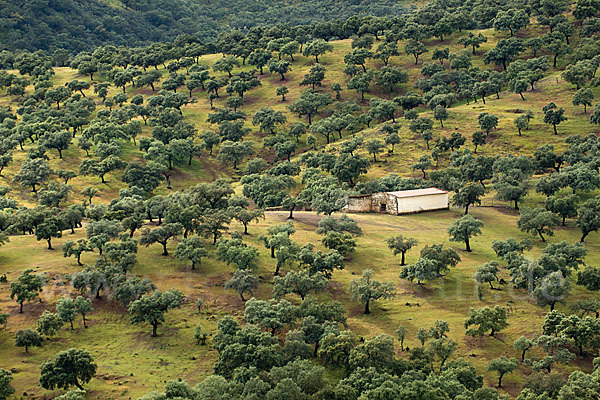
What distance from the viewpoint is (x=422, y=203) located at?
130375 mm

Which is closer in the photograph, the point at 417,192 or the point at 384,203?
the point at 384,203

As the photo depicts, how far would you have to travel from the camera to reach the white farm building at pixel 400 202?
425 feet

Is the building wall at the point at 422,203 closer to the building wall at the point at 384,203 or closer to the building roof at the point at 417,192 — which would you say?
the building roof at the point at 417,192

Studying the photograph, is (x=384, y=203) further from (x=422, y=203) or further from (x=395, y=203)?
(x=422, y=203)

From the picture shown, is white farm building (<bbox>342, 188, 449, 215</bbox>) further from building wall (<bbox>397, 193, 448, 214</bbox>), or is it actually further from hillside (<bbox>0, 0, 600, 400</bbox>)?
hillside (<bbox>0, 0, 600, 400</bbox>)

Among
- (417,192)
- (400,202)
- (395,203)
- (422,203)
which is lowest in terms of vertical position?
(422,203)

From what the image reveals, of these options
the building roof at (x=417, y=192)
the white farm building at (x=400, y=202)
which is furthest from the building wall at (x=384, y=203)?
the building roof at (x=417, y=192)

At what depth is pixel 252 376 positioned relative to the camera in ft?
241

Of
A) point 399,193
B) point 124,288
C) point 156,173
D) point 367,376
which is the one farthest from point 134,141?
point 367,376

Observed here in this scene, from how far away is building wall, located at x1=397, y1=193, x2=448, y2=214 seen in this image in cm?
12938

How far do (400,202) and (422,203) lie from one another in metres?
4.76

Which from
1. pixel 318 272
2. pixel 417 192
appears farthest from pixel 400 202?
pixel 318 272

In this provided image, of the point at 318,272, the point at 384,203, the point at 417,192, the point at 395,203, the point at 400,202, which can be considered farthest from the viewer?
the point at 417,192

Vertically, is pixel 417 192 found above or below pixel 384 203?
above
